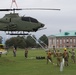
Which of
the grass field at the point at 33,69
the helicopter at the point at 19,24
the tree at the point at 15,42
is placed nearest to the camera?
the grass field at the point at 33,69

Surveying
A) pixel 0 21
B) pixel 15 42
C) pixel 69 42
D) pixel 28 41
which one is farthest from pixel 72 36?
pixel 0 21

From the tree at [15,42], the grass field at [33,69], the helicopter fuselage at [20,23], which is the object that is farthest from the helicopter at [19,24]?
the tree at [15,42]

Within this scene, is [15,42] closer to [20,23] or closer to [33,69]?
[20,23]

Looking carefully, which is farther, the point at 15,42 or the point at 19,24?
the point at 15,42

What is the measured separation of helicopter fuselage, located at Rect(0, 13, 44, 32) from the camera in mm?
34625

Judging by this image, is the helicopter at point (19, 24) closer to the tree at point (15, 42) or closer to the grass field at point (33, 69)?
the grass field at point (33, 69)

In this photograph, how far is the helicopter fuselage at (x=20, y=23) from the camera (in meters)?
34.6

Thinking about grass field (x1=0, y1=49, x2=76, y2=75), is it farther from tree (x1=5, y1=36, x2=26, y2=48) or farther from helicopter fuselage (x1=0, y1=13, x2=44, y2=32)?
tree (x1=5, y1=36, x2=26, y2=48)

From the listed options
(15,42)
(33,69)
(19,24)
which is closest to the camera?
(33,69)

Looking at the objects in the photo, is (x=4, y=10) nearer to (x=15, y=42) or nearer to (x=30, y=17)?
(x=30, y=17)

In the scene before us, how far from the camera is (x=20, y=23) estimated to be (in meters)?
35.0

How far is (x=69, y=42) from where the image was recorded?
199000 millimetres

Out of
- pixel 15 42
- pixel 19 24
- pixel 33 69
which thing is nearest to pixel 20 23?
pixel 19 24

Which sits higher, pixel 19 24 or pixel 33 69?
pixel 19 24
